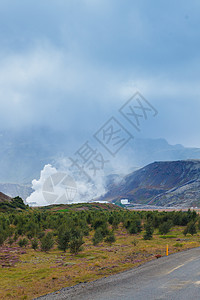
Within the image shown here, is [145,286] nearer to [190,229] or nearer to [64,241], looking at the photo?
[64,241]

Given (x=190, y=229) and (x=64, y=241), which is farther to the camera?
(x=190, y=229)

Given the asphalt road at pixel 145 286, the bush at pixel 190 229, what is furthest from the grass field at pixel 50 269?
the bush at pixel 190 229

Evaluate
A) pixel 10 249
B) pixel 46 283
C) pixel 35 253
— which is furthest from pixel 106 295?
pixel 10 249

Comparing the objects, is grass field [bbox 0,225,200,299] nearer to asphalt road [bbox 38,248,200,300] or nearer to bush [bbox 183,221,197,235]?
asphalt road [bbox 38,248,200,300]

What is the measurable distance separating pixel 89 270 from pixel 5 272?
7794 millimetres

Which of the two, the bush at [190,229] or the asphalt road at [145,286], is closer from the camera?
the asphalt road at [145,286]

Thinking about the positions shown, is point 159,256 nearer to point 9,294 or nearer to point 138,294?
point 138,294

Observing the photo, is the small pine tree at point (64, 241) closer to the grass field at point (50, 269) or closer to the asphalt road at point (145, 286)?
the grass field at point (50, 269)

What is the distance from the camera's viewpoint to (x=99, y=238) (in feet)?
122

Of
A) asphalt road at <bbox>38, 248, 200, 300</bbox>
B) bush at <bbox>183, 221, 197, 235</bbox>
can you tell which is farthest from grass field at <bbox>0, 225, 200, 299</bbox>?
bush at <bbox>183, 221, 197, 235</bbox>

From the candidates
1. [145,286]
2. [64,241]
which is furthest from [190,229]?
[145,286]

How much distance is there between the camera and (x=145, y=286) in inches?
591

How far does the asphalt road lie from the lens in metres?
13.4

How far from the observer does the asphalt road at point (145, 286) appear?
13.4 metres
